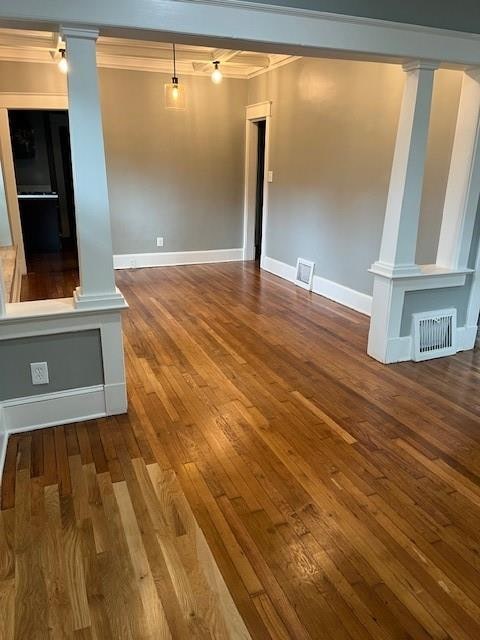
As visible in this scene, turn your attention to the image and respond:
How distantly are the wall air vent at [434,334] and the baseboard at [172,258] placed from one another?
13.0ft

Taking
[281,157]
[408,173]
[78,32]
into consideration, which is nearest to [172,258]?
[281,157]

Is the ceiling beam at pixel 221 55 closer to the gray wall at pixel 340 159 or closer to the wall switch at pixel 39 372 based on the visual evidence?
the gray wall at pixel 340 159

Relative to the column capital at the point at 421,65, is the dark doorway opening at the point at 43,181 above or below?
below

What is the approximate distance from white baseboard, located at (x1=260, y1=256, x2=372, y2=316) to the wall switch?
10.1 ft

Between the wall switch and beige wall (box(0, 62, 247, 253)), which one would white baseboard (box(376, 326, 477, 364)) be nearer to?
the wall switch

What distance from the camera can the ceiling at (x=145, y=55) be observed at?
5056mm

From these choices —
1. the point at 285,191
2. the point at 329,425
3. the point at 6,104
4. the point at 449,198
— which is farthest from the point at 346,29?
the point at 6,104

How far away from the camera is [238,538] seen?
1.88 m

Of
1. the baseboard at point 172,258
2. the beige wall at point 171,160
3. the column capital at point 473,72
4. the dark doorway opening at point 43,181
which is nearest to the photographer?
the column capital at point 473,72

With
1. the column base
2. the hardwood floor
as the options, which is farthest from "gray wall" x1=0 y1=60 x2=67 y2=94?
the column base

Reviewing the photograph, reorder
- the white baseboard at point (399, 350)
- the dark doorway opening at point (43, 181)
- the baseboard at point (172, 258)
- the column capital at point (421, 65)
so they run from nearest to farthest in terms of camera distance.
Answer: the column capital at point (421, 65) → the white baseboard at point (399, 350) → the baseboard at point (172, 258) → the dark doorway opening at point (43, 181)

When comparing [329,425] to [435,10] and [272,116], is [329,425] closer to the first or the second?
[435,10]

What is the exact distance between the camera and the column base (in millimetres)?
2502

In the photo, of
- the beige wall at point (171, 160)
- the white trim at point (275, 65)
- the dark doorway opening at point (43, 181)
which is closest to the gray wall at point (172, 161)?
the beige wall at point (171, 160)
